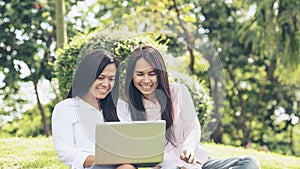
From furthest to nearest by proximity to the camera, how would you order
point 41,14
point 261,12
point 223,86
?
point 41,14 → point 261,12 → point 223,86

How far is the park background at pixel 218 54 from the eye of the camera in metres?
6.09

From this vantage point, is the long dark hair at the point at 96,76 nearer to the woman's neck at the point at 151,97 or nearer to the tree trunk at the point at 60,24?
the woman's neck at the point at 151,97

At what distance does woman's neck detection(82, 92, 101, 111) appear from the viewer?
7.69 feet

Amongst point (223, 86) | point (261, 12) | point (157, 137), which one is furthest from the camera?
point (261, 12)

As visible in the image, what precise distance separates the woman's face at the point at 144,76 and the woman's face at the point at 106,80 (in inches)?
3.3

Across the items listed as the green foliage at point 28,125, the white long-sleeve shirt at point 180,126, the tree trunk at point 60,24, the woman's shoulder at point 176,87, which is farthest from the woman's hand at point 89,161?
the green foliage at point 28,125

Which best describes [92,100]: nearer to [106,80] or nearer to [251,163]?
[106,80]

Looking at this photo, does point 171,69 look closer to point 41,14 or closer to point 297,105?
point 41,14

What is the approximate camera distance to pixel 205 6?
27.8 ft

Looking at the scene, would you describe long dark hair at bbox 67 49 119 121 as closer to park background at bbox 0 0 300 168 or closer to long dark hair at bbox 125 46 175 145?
long dark hair at bbox 125 46 175 145

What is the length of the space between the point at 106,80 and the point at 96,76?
4 centimetres

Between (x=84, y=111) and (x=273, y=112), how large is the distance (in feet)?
21.7

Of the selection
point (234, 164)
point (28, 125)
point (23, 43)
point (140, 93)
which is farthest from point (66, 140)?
point (28, 125)

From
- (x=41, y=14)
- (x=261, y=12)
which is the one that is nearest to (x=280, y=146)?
(x=261, y=12)
